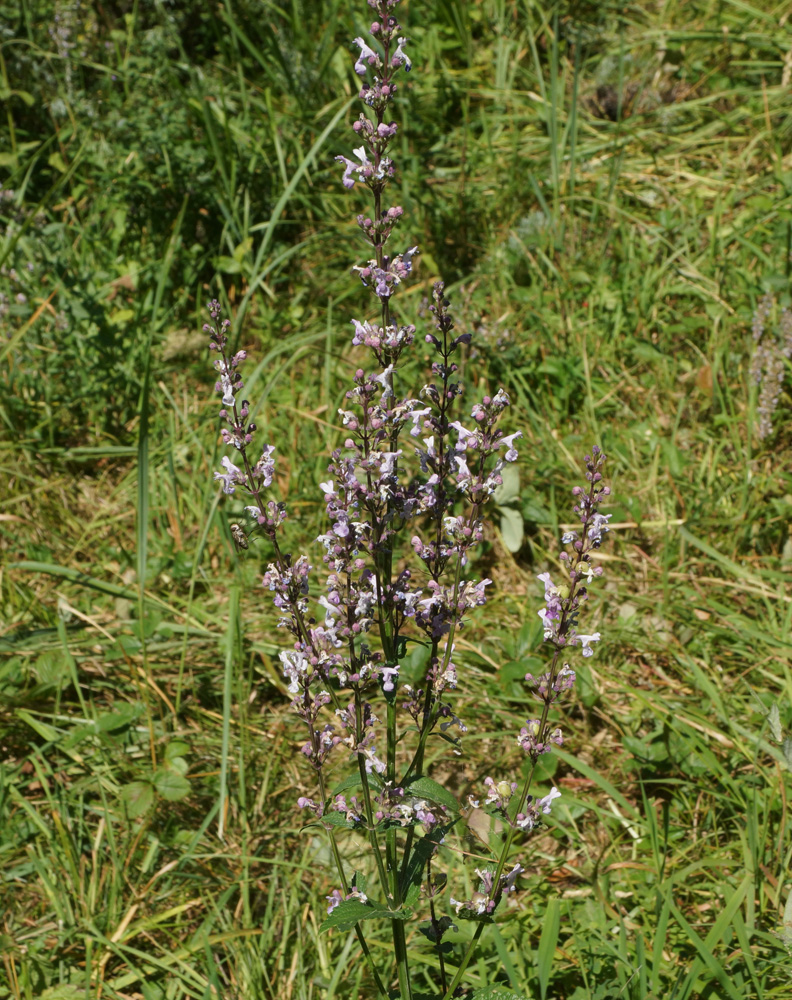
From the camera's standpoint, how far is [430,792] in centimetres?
167

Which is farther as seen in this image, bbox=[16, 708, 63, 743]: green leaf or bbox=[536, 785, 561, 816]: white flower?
bbox=[16, 708, 63, 743]: green leaf

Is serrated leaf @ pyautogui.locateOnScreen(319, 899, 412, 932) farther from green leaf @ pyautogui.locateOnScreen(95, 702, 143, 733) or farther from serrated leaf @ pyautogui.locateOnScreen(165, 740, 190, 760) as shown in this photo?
green leaf @ pyautogui.locateOnScreen(95, 702, 143, 733)

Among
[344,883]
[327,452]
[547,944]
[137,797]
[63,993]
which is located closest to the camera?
[344,883]

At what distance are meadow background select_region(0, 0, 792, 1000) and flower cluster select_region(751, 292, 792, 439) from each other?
10 centimetres

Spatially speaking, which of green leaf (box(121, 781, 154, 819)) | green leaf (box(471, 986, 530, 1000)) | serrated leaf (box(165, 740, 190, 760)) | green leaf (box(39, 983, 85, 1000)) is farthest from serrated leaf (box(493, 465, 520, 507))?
green leaf (box(39, 983, 85, 1000))

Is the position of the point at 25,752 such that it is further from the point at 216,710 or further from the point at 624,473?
Answer: the point at 624,473

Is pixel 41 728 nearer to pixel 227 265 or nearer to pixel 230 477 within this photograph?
pixel 230 477

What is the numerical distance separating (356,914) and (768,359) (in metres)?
2.90

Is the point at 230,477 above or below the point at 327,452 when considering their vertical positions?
above

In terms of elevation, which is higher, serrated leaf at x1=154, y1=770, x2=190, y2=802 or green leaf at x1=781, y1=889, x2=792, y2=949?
green leaf at x1=781, y1=889, x2=792, y2=949

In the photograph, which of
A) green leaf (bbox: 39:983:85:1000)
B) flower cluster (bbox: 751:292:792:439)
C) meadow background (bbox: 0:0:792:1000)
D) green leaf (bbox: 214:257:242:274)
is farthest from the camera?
green leaf (bbox: 214:257:242:274)

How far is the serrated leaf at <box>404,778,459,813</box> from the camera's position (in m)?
1.65

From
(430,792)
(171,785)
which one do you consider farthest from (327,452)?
(430,792)

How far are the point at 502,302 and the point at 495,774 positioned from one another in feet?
7.92
